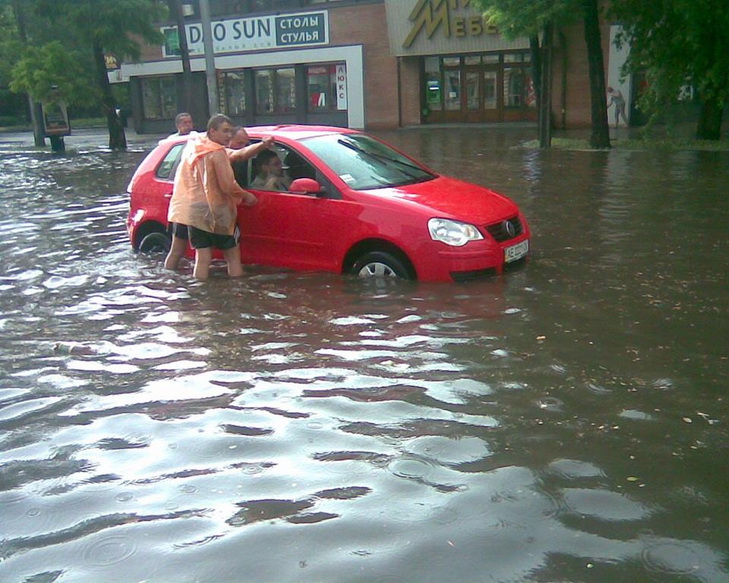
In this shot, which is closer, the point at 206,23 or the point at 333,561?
the point at 333,561

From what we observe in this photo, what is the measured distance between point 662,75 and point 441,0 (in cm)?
1488

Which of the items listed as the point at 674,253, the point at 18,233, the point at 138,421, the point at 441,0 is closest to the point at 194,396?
the point at 138,421

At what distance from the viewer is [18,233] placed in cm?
1234

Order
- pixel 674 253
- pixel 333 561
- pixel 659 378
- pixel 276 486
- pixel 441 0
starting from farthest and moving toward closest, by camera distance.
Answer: pixel 441 0 → pixel 674 253 → pixel 659 378 → pixel 276 486 → pixel 333 561

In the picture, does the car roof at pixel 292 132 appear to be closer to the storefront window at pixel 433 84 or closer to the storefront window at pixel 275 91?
the storefront window at pixel 433 84

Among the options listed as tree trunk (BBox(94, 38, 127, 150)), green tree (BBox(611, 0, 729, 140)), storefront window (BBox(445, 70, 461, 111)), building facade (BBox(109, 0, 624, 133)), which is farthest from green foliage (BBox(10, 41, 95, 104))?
green tree (BBox(611, 0, 729, 140))

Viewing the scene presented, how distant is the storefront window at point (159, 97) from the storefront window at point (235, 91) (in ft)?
11.0

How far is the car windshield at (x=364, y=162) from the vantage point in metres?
8.24

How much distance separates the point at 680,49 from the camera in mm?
20156

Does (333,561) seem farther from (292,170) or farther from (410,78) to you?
(410,78)

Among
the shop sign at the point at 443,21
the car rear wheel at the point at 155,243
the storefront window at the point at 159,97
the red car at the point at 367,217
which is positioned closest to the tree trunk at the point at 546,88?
the shop sign at the point at 443,21

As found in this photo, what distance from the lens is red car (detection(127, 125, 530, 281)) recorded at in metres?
7.55

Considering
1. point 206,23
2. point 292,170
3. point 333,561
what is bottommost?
point 333,561

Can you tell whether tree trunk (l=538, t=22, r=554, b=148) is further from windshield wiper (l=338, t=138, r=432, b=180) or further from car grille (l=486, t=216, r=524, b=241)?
car grille (l=486, t=216, r=524, b=241)
